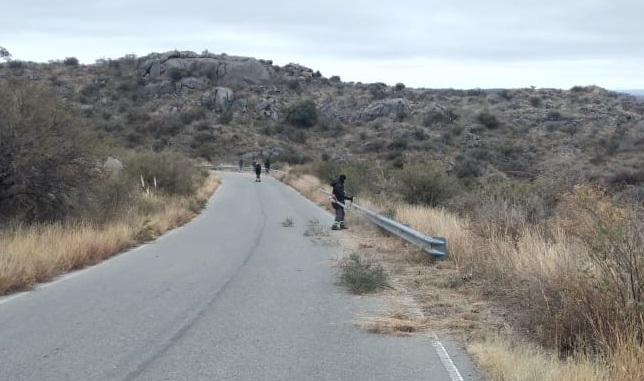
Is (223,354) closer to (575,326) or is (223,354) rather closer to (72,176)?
(575,326)

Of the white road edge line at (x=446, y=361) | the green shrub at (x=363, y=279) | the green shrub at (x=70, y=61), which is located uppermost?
the green shrub at (x=70, y=61)

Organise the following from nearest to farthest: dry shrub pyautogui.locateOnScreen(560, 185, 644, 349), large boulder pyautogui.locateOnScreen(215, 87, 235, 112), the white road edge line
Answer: the white road edge line < dry shrub pyautogui.locateOnScreen(560, 185, 644, 349) < large boulder pyautogui.locateOnScreen(215, 87, 235, 112)

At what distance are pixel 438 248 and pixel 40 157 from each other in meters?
8.85

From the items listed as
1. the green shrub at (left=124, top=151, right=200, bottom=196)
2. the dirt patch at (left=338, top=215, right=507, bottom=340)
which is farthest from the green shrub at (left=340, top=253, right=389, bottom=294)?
the green shrub at (left=124, top=151, right=200, bottom=196)

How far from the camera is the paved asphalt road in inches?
233

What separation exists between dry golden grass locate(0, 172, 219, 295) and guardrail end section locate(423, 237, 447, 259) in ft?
21.4

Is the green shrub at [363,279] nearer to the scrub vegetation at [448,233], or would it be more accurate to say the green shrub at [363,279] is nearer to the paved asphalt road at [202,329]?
the scrub vegetation at [448,233]

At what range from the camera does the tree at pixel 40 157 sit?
46.9 ft

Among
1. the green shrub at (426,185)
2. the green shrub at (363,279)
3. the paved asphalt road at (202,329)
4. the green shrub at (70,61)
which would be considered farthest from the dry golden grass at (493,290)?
the green shrub at (70,61)

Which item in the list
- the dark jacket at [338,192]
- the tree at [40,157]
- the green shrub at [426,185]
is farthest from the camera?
the green shrub at [426,185]

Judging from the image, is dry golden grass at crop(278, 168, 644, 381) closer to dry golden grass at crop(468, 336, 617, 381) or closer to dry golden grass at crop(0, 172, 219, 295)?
dry golden grass at crop(468, 336, 617, 381)

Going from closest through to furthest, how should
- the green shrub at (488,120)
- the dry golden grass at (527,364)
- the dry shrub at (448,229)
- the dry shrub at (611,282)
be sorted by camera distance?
the dry golden grass at (527,364) → the dry shrub at (611,282) → the dry shrub at (448,229) → the green shrub at (488,120)

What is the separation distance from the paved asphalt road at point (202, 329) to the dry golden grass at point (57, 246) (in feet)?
1.28

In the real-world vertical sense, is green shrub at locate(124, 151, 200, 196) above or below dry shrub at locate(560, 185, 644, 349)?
below
